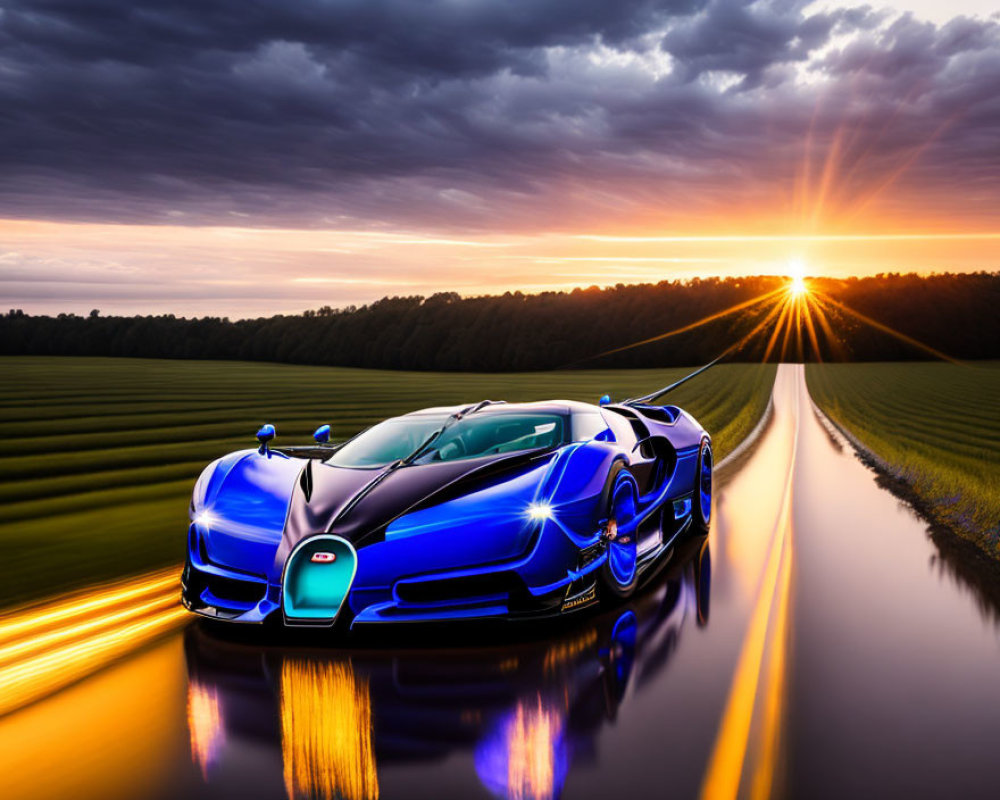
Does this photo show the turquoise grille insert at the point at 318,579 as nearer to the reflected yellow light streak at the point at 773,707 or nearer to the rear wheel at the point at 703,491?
the reflected yellow light streak at the point at 773,707

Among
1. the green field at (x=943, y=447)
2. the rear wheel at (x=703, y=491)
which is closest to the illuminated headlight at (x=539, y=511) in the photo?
the rear wheel at (x=703, y=491)

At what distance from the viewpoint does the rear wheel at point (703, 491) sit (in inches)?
320

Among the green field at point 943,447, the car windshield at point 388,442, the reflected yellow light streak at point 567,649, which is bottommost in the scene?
the green field at point 943,447

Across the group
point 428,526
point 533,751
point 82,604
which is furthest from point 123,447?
point 533,751

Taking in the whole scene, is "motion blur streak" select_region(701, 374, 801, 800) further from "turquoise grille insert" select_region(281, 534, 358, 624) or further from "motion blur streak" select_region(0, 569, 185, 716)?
"motion blur streak" select_region(0, 569, 185, 716)

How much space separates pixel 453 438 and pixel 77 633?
2608 millimetres

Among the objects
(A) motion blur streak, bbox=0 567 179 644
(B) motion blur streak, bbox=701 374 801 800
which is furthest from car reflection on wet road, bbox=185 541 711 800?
(A) motion blur streak, bbox=0 567 179 644

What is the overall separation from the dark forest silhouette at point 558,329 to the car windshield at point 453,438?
295ft

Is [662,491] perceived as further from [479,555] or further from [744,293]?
[744,293]

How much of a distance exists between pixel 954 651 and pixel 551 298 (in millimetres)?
142792

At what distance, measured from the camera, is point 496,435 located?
638 cm

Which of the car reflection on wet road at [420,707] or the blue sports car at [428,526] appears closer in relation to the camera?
the car reflection on wet road at [420,707]

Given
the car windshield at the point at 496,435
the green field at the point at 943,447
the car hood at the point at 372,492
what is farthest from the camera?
the green field at the point at 943,447

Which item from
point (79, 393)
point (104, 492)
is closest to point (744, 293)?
point (79, 393)
